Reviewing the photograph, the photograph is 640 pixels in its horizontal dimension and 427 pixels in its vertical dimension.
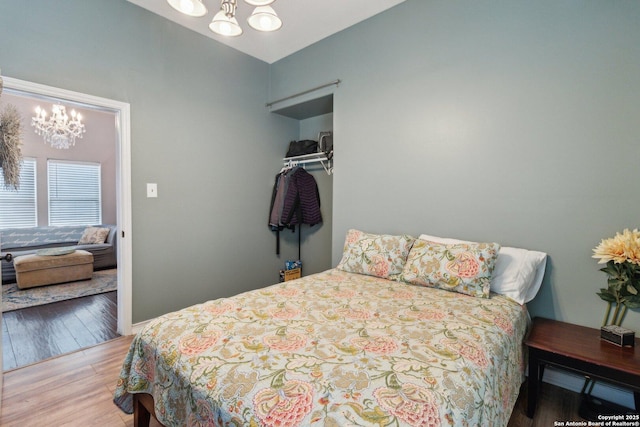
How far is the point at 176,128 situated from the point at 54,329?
217 cm

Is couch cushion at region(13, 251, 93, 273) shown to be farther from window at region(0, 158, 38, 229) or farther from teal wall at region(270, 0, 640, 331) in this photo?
teal wall at region(270, 0, 640, 331)

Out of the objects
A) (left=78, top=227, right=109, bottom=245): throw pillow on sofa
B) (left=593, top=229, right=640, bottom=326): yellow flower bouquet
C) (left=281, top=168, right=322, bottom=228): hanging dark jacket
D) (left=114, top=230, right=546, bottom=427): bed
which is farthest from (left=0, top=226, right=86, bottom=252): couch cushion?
(left=593, top=229, right=640, bottom=326): yellow flower bouquet

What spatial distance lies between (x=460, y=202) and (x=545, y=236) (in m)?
Result: 0.58

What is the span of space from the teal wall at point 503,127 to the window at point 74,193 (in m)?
5.58

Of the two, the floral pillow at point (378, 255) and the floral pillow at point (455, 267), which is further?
the floral pillow at point (378, 255)

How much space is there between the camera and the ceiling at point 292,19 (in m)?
2.51

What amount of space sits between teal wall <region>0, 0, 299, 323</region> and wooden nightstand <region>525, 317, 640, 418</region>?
2758mm

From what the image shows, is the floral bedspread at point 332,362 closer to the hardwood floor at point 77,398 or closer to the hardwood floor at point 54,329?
the hardwood floor at point 77,398

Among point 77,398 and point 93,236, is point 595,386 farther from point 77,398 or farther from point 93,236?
point 93,236

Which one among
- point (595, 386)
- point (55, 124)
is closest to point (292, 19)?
point (595, 386)

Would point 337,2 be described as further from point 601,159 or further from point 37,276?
point 37,276

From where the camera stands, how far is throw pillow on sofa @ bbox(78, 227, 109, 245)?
503cm

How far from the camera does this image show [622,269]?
5.15ft

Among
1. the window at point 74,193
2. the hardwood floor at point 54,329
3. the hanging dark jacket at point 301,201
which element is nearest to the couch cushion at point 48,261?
the hardwood floor at point 54,329
